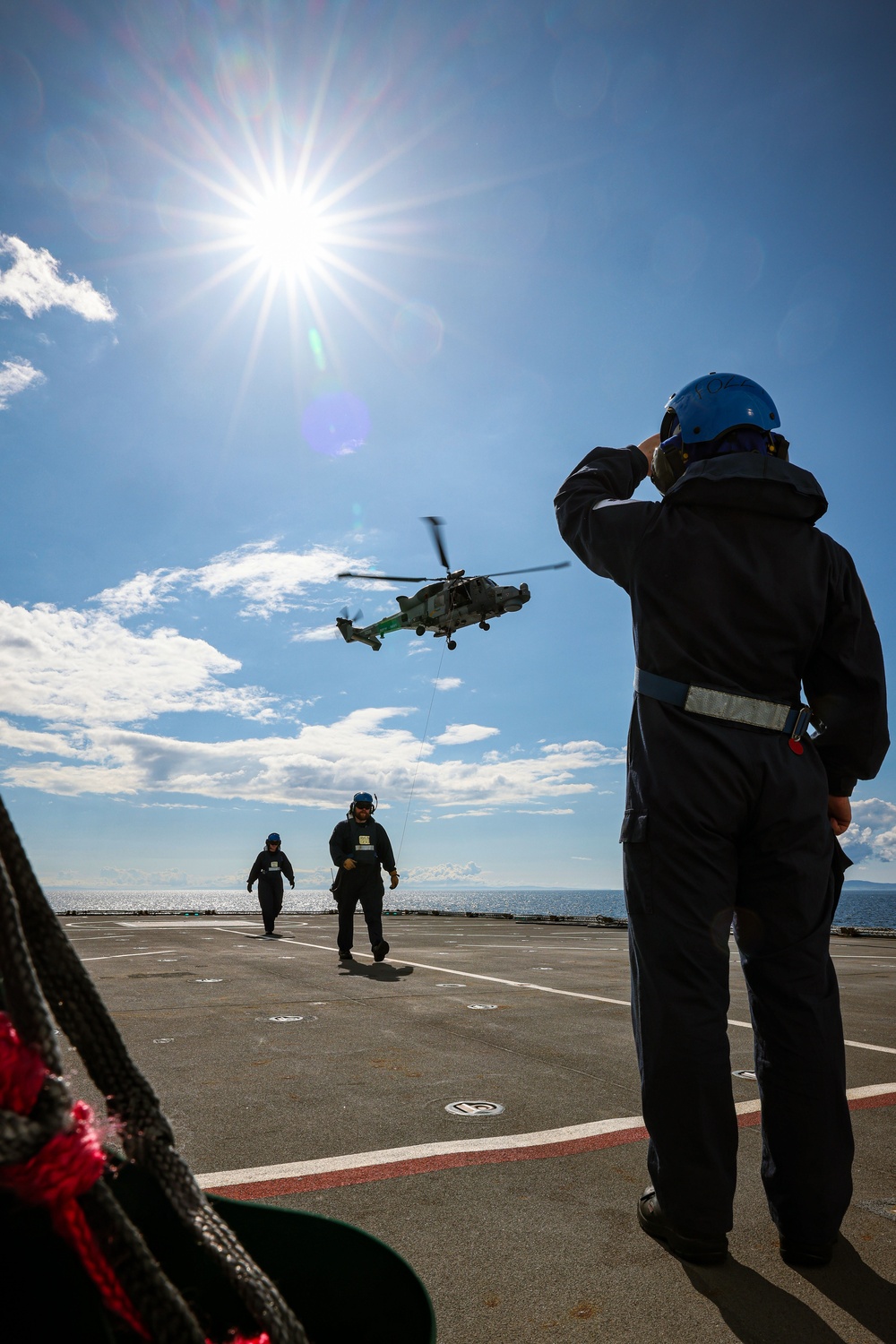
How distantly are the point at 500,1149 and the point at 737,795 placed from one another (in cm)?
163

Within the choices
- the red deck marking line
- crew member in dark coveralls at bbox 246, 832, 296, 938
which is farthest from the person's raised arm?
crew member in dark coveralls at bbox 246, 832, 296, 938

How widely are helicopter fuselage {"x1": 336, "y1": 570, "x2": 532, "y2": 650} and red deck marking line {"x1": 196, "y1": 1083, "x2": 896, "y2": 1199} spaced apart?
21754 mm

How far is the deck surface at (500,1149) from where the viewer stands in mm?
1841

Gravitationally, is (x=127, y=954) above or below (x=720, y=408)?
below

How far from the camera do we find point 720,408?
272 centimetres

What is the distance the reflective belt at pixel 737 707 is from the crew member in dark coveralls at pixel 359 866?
26.4 feet

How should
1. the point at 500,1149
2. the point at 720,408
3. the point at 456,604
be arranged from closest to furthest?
the point at 720,408
the point at 500,1149
the point at 456,604

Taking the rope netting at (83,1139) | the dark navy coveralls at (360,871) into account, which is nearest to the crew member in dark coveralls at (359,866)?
the dark navy coveralls at (360,871)

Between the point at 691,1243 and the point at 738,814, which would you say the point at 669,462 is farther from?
the point at 691,1243

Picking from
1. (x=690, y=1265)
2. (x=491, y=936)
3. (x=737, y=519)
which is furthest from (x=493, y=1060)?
(x=491, y=936)

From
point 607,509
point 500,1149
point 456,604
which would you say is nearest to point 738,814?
point 607,509

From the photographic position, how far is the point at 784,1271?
2.02 meters

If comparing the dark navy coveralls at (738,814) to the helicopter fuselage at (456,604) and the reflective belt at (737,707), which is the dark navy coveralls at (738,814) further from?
the helicopter fuselage at (456,604)

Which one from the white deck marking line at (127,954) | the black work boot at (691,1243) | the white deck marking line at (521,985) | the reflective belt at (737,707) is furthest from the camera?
the white deck marking line at (127,954)
